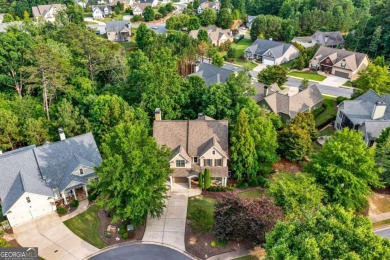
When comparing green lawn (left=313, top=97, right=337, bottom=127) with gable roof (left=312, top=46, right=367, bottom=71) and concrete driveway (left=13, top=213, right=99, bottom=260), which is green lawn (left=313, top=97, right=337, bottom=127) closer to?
gable roof (left=312, top=46, right=367, bottom=71)

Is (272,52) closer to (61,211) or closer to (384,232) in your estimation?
(384,232)

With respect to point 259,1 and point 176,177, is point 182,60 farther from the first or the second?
point 259,1

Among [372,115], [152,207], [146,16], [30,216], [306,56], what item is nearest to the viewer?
[152,207]

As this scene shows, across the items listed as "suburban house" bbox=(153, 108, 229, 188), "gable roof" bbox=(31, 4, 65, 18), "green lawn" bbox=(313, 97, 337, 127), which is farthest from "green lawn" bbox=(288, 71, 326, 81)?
"gable roof" bbox=(31, 4, 65, 18)

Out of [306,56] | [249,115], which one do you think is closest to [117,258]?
[249,115]

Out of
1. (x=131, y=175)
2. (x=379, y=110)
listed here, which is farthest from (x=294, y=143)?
(x=131, y=175)

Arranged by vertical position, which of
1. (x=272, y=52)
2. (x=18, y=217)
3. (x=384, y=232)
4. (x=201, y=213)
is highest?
(x=272, y=52)
